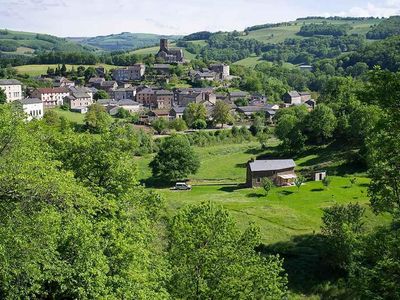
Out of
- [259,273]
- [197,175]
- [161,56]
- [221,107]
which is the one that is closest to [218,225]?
[259,273]

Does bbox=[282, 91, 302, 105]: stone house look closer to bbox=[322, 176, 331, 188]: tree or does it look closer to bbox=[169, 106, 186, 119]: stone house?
bbox=[169, 106, 186, 119]: stone house

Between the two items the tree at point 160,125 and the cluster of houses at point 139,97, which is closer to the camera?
the tree at point 160,125

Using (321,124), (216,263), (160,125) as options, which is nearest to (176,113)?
(160,125)

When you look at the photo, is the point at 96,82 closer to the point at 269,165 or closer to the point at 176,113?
the point at 176,113

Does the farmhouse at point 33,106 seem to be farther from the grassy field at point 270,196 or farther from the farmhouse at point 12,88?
the grassy field at point 270,196

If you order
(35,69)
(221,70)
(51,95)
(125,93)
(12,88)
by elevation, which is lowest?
(51,95)

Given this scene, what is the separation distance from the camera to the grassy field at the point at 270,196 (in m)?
38.8

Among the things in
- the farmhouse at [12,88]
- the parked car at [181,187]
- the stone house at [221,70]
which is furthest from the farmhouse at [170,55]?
the parked car at [181,187]

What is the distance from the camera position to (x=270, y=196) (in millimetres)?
49781

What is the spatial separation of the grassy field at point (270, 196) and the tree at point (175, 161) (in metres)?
2.24

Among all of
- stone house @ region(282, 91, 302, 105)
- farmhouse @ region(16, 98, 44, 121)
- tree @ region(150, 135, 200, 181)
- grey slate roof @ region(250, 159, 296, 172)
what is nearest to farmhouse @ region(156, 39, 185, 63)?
stone house @ region(282, 91, 302, 105)

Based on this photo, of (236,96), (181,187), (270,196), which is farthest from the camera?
(236,96)

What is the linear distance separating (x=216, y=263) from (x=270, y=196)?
107 feet

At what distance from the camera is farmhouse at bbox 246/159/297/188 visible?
5553 centimetres
